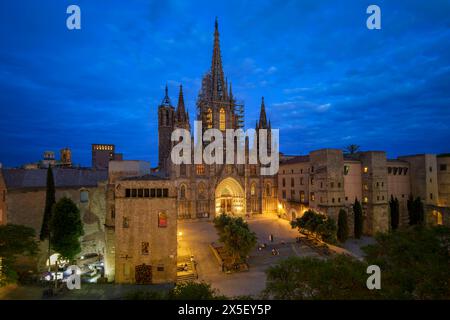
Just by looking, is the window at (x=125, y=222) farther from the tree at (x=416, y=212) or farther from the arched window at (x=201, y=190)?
A: the tree at (x=416, y=212)

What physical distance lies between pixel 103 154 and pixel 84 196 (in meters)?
37.9

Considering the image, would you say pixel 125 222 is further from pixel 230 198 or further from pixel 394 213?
pixel 394 213

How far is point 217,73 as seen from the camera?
5619 cm

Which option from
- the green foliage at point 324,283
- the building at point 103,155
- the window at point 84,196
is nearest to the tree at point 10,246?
the window at point 84,196

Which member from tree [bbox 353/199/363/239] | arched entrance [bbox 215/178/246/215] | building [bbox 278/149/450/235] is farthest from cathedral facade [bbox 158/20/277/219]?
tree [bbox 353/199/363/239]

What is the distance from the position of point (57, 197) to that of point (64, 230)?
22.1ft

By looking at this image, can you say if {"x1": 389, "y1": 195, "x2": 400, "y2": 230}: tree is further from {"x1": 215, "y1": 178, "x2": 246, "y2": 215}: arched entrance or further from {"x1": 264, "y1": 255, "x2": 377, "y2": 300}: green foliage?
{"x1": 264, "y1": 255, "x2": 377, "y2": 300}: green foliage

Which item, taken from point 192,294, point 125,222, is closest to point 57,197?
point 125,222

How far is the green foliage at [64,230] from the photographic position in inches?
882

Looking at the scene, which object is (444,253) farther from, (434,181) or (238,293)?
(434,181)

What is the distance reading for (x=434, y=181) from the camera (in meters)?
39.2

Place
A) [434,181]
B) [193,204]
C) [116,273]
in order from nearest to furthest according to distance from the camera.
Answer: [116,273]
[434,181]
[193,204]
